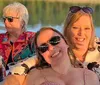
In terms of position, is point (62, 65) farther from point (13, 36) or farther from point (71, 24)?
point (13, 36)

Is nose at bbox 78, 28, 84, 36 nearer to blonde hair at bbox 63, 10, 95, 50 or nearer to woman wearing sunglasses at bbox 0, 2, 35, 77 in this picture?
blonde hair at bbox 63, 10, 95, 50

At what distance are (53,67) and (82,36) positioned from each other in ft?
0.98

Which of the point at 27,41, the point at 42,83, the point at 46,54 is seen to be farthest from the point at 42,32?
the point at 27,41

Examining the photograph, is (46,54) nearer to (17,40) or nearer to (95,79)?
(95,79)

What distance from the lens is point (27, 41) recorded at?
2396 millimetres

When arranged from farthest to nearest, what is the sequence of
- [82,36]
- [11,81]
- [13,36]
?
1. [13,36]
2. [82,36]
3. [11,81]

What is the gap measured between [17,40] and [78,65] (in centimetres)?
75

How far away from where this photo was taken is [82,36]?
5.98 ft

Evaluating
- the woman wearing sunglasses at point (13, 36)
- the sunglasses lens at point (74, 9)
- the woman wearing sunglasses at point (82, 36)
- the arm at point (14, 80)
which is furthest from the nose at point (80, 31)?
the woman wearing sunglasses at point (13, 36)

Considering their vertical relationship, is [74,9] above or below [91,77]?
above

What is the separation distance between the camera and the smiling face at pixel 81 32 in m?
1.84

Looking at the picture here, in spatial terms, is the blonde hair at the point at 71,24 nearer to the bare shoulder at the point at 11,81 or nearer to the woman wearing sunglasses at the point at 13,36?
the bare shoulder at the point at 11,81

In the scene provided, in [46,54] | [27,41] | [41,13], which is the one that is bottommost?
[41,13]

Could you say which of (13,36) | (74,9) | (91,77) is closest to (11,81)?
(91,77)
